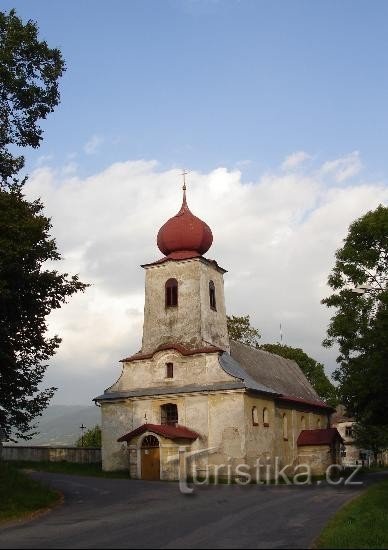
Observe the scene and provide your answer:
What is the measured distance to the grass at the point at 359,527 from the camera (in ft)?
44.5

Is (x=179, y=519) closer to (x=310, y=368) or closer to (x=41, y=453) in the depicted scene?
(x=41, y=453)

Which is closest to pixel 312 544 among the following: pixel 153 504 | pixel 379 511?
pixel 379 511

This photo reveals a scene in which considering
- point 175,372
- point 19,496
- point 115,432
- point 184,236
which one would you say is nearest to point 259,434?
point 175,372

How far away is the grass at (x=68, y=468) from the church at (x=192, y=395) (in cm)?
104

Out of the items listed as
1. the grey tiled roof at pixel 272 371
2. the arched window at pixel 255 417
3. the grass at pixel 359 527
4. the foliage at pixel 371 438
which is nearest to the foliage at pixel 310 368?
the foliage at pixel 371 438

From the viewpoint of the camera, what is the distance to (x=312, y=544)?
13531 mm

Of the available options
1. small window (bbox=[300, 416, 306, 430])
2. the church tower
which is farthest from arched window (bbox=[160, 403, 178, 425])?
small window (bbox=[300, 416, 306, 430])

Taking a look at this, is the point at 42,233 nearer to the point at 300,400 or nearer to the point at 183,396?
the point at 183,396

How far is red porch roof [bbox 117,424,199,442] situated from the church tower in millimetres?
5260

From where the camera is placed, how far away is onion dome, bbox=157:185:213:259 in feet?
140

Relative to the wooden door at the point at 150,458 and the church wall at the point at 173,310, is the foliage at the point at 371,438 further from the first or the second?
the wooden door at the point at 150,458

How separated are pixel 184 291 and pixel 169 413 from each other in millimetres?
7580

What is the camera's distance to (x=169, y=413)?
129 ft

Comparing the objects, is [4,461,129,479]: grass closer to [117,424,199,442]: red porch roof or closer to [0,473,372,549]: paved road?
[117,424,199,442]: red porch roof
